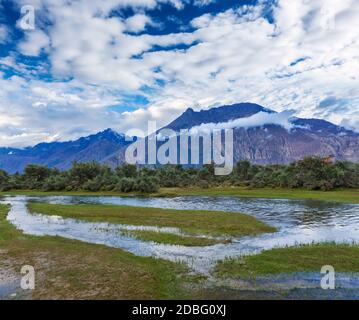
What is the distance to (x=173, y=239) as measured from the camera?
3262 centimetres

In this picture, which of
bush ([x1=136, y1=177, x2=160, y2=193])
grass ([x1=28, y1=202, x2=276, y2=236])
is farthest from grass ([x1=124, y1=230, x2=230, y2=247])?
bush ([x1=136, y1=177, x2=160, y2=193])

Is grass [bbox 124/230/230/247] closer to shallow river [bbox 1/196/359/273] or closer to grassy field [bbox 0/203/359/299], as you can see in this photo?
grassy field [bbox 0/203/359/299]

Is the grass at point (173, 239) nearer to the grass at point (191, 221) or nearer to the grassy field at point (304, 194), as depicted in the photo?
the grass at point (191, 221)

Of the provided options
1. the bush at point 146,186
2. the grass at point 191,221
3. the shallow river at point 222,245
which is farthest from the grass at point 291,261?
the bush at point 146,186

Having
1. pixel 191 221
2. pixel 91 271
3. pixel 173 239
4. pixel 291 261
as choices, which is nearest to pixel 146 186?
pixel 191 221

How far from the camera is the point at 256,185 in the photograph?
120m

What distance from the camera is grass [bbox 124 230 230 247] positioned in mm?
31055

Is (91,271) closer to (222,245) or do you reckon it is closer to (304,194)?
(222,245)

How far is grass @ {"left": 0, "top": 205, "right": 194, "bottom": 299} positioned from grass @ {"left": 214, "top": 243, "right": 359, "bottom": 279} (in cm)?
346

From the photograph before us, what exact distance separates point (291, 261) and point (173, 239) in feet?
39.9

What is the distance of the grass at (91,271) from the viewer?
18453mm

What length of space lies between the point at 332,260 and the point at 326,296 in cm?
759

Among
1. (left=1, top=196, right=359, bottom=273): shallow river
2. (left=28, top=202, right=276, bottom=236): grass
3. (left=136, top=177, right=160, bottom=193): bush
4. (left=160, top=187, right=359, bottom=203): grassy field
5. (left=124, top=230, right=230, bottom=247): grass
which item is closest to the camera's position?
(left=1, top=196, right=359, bottom=273): shallow river

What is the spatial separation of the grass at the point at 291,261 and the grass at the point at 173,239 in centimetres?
631
